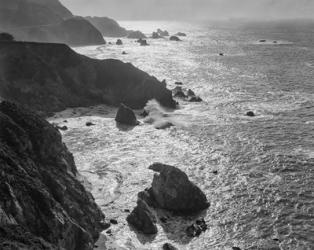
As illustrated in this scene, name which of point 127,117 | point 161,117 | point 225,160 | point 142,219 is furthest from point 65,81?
point 142,219

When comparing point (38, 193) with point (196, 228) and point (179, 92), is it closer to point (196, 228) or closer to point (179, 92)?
point (196, 228)

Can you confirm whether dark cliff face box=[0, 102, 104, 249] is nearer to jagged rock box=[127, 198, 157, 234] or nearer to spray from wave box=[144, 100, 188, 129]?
jagged rock box=[127, 198, 157, 234]

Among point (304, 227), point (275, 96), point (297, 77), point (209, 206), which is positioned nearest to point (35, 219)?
point (209, 206)

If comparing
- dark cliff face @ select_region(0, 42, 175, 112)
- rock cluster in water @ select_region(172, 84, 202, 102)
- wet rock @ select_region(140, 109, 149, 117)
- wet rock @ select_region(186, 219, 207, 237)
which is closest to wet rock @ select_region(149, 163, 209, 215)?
wet rock @ select_region(186, 219, 207, 237)

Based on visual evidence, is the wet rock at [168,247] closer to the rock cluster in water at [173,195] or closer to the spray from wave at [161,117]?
the rock cluster in water at [173,195]

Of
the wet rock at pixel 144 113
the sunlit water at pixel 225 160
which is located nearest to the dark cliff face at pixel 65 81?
the sunlit water at pixel 225 160
